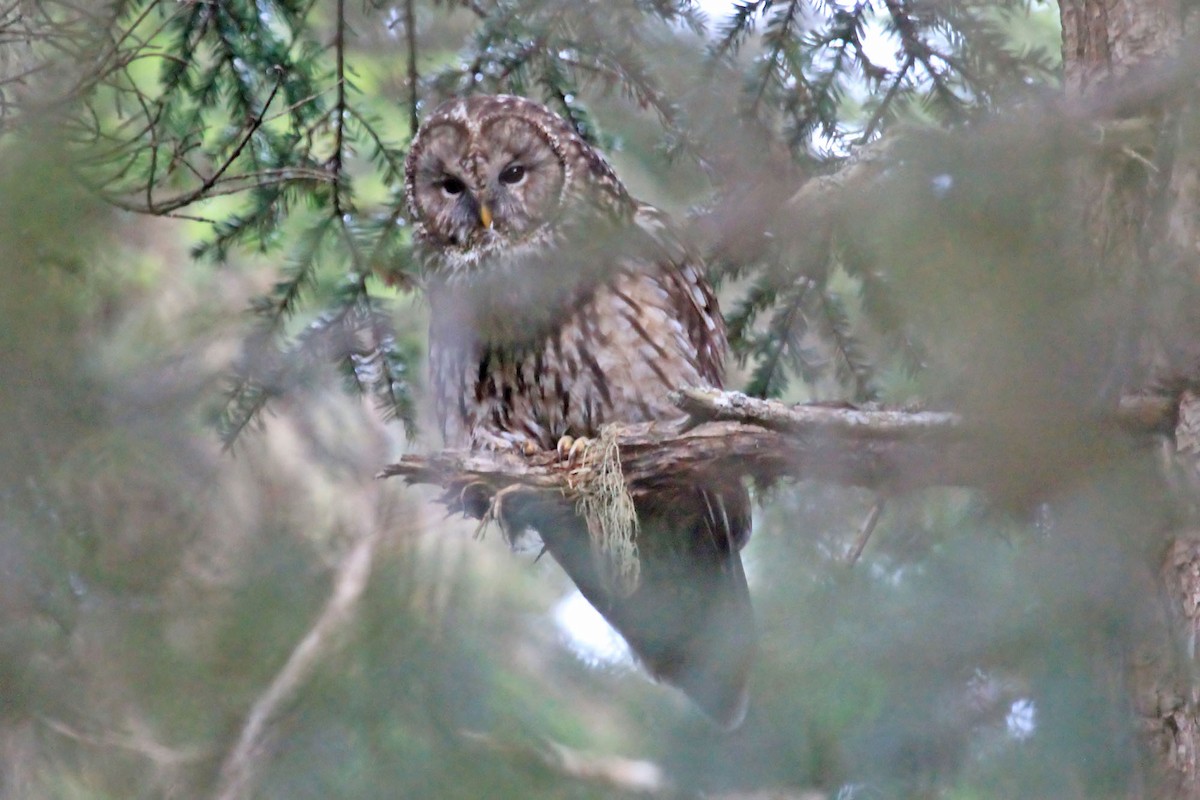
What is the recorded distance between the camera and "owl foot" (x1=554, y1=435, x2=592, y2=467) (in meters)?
2.80

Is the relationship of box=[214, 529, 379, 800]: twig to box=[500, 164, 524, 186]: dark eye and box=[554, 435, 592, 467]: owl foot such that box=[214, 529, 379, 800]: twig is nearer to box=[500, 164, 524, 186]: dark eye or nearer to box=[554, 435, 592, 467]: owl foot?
box=[554, 435, 592, 467]: owl foot

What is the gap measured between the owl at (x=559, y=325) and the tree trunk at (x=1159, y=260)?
90cm

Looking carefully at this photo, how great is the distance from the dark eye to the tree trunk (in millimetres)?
1473

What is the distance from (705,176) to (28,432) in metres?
1.58

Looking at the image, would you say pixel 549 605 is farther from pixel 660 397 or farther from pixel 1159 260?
pixel 660 397

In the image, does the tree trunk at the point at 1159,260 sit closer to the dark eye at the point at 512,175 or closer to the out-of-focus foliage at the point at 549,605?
the out-of-focus foliage at the point at 549,605

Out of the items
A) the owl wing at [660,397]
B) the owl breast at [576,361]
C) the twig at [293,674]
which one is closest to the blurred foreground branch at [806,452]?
the owl wing at [660,397]

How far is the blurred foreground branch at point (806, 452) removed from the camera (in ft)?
4.61

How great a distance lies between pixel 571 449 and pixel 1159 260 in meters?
1.37

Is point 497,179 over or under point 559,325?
over

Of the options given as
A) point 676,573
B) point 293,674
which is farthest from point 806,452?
point 293,674

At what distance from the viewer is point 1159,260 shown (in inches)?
74.6

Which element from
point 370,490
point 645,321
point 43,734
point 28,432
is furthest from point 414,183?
point 43,734

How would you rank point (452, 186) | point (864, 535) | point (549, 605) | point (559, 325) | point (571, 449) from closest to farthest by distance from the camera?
point (864, 535), point (549, 605), point (571, 449), point (559, 325), point (452, 186)
